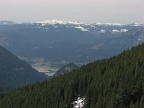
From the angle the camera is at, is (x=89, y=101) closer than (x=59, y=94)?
Yes

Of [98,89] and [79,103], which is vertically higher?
[98,89]

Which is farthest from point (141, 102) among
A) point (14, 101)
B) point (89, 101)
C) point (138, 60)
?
point (14, 101)

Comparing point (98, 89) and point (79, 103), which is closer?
point (79, 103)

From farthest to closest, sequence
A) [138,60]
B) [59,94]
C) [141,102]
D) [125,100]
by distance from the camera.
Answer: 1. [59,94]
2. [138,60]
3. [125,100]
4. [141,102]

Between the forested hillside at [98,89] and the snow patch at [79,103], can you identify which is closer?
the forested hillside at [98,89]

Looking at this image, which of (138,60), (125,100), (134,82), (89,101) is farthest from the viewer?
(138,60)

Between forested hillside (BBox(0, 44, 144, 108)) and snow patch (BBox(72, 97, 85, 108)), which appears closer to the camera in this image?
forested hillside (BBox(0, 44, 144, 108))

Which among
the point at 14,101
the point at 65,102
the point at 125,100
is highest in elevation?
the point at 125,100

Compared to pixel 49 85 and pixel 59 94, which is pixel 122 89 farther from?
pixel 49 85
